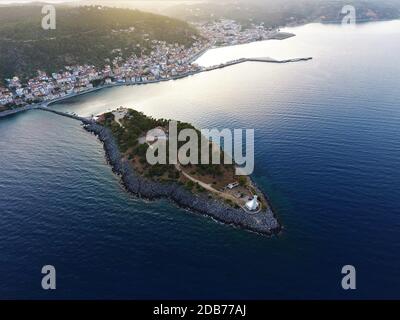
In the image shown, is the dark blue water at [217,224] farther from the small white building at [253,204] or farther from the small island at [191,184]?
the small white building at [253,204]

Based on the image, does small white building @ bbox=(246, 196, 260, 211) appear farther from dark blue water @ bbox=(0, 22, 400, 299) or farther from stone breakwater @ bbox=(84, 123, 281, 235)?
dark blue water @ bbox=(0, 22, 400, 299)

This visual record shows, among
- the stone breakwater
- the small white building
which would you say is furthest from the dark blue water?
the small white building

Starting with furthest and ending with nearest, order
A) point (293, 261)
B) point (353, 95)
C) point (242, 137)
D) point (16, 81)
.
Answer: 1. point (16, 81)
2. point (353, 95)
3. point (242, 137)
4. point (293, 261)

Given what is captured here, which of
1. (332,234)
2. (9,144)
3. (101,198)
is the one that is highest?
(9,144)

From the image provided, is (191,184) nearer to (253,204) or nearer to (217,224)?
(217,224)

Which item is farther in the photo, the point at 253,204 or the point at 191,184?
the point at 191,184

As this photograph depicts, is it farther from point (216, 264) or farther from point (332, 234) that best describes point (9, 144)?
point (332, 234)

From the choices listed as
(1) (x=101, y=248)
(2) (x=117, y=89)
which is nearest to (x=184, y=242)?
(1) (x=101, y=248)

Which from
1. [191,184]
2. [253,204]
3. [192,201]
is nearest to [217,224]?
[253,204]
